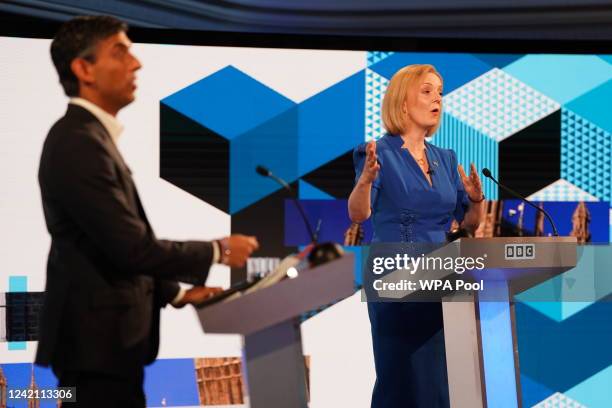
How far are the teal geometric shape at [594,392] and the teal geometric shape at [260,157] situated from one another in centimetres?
214

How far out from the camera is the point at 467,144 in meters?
4.91

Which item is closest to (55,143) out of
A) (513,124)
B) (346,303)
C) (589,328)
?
(346,303)

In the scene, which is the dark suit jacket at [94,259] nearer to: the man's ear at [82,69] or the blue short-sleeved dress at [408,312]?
the man's ear at [82,69]

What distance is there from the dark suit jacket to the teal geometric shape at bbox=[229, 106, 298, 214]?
2.71 meters

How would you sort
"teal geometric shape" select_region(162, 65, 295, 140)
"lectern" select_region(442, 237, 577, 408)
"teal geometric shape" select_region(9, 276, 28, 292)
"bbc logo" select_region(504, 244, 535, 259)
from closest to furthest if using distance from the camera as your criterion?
"bbc logo" select_region(504, 244, 535, 259) → "lectern" select_region(442, 237, 577, 408) → "teal geometric shape" select_region(9, 276, 28, 292) → "teal geometric shape" select_region(162, 65, 295, 140)

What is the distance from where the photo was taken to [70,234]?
2064mm

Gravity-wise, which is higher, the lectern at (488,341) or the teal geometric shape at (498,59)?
the teal geometric shape at (498,59)

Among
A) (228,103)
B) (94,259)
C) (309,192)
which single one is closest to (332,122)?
(309,192)

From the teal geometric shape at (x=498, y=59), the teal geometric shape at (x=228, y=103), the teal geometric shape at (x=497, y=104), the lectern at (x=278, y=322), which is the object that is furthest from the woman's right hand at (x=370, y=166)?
the teal geometric shape at (x=498, y=59)

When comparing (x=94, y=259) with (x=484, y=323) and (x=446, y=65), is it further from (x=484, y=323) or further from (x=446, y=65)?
(x=446, y=65)

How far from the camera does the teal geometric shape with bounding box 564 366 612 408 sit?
16.0 feet

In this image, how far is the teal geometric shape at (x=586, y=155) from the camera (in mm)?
4945

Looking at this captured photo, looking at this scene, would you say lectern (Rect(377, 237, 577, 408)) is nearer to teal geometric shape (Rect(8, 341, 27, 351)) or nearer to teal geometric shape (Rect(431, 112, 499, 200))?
teal geometric shape (Rect(431, 112, 499, 200))

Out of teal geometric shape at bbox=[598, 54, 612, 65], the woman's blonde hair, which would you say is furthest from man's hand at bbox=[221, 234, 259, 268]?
teal geometric shape at bbox=[598, 54, 612, 65]
